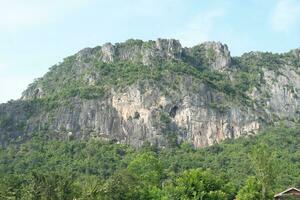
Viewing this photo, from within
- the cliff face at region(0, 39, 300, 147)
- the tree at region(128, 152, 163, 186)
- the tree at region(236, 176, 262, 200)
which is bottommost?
the tree at region(236, 176, 262, 200)

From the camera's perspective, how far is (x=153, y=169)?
92.6m

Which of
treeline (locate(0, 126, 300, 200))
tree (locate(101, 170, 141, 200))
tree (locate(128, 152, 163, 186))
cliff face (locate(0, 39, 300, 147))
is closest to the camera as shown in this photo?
treeline (locate(0, 126, 300, 200))

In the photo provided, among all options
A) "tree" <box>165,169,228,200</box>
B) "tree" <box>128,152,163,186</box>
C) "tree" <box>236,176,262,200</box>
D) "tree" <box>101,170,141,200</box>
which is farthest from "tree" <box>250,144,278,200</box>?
"tree" <box>128,152,163,186</box>

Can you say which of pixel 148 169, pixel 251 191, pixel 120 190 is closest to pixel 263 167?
pixel 251 191

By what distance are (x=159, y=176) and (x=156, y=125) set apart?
230ft

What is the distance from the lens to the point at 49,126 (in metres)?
164

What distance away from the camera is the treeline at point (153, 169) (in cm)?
7162

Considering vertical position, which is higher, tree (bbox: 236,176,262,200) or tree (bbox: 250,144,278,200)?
tree (bbox: 250,144,278,200)

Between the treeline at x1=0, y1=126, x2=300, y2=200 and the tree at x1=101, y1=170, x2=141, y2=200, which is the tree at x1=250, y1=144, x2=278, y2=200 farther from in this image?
the tree at x1=101, y1=170, x2=141, y2=200

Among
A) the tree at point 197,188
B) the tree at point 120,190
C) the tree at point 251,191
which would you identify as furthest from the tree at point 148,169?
the tree at point 251,191

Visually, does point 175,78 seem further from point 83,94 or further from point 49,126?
point 49,126

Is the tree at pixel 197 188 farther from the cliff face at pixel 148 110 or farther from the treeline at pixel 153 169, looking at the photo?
the cliff face at pixel 148 110

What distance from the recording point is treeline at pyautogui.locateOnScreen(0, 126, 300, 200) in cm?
7162

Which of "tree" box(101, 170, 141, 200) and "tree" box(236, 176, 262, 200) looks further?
"tree" box(236, 176, 262, 200)
